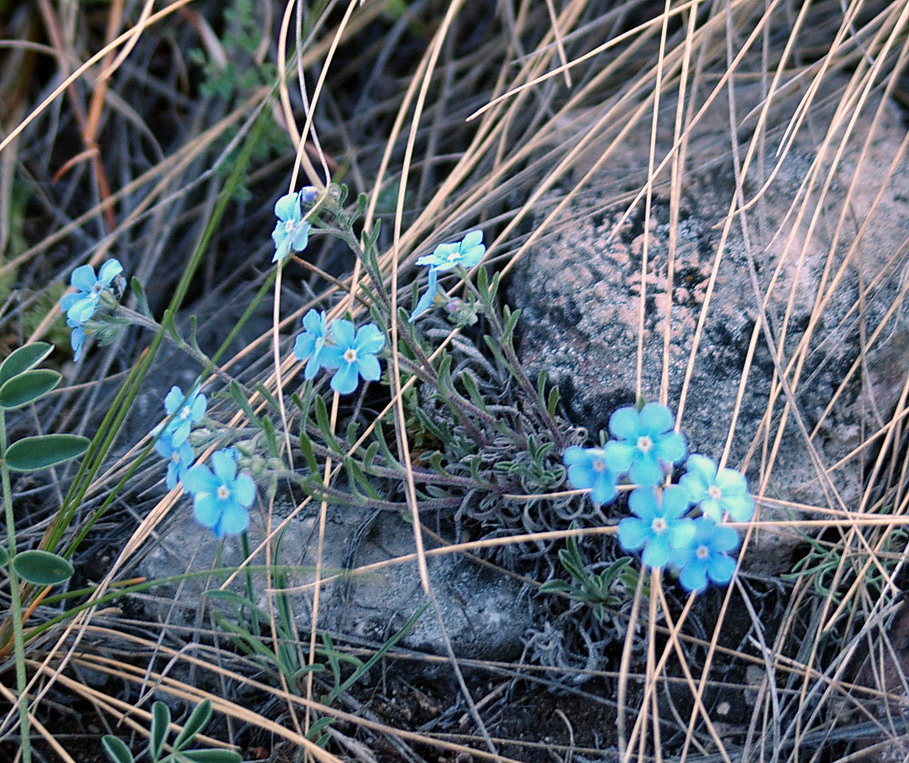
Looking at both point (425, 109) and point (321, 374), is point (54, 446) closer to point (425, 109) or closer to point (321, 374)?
point (321, 374)

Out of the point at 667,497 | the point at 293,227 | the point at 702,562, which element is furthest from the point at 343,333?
the point at 702,562

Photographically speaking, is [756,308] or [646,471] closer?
[646,471]

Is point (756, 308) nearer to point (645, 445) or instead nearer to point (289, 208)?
point (645, 445)

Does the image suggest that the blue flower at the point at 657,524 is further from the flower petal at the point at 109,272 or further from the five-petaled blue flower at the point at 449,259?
the flower petal at the point at 109,272

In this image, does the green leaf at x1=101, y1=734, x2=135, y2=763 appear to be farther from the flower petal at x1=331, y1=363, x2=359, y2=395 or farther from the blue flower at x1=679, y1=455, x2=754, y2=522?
the blue flower at x1=679, y1=455, x2=754, y2=522

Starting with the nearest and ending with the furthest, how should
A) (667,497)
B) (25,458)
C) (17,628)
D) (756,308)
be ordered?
(667,497), (17,628), (25,458), (756,308)

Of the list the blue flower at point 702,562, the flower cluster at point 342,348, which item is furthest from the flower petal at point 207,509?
the blue flower at point 702,562

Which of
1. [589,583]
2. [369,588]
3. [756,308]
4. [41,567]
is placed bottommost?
[369,588]

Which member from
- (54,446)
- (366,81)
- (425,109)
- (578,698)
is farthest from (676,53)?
(54,446)
